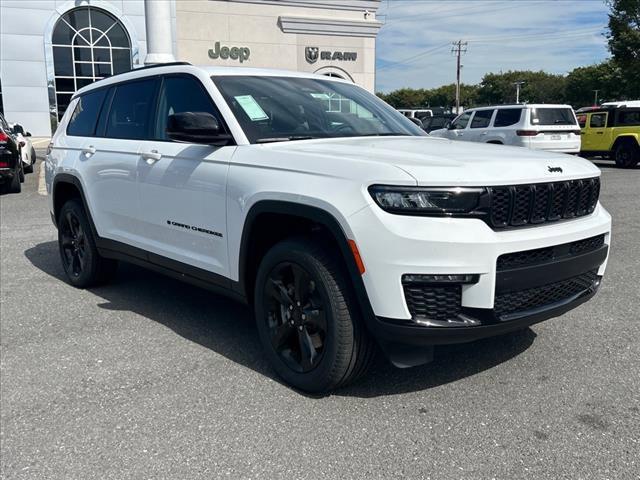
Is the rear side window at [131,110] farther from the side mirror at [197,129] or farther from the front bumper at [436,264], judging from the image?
the front bumper at [436,264]

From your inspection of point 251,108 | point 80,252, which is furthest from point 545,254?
point 80,252

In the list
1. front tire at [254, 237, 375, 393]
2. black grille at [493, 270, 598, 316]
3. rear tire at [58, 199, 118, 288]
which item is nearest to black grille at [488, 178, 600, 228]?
black grille at [493, 270, 598, 316]

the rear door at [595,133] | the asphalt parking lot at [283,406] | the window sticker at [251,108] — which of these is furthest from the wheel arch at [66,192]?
the rear door at [595,133]

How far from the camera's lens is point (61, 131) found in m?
5.94

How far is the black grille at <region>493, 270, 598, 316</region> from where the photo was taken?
299 centimetres

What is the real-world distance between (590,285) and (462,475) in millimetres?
1503

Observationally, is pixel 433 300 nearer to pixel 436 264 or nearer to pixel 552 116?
pixel 436 264

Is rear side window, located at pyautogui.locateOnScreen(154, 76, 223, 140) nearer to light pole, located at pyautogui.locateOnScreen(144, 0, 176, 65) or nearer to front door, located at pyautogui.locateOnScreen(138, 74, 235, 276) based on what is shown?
front door, located at pyautogui.locateOnScreen(138, 74, 235, 276)

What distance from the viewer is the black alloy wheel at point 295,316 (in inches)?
130

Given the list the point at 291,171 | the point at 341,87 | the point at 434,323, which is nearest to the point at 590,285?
the point at 434,323

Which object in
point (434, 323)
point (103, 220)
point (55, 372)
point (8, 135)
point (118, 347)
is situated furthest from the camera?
point (8, 135)

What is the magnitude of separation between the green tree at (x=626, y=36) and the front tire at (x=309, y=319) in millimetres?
32962

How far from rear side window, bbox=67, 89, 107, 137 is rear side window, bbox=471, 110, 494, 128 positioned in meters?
13.5

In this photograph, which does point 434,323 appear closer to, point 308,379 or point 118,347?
point 308,379
